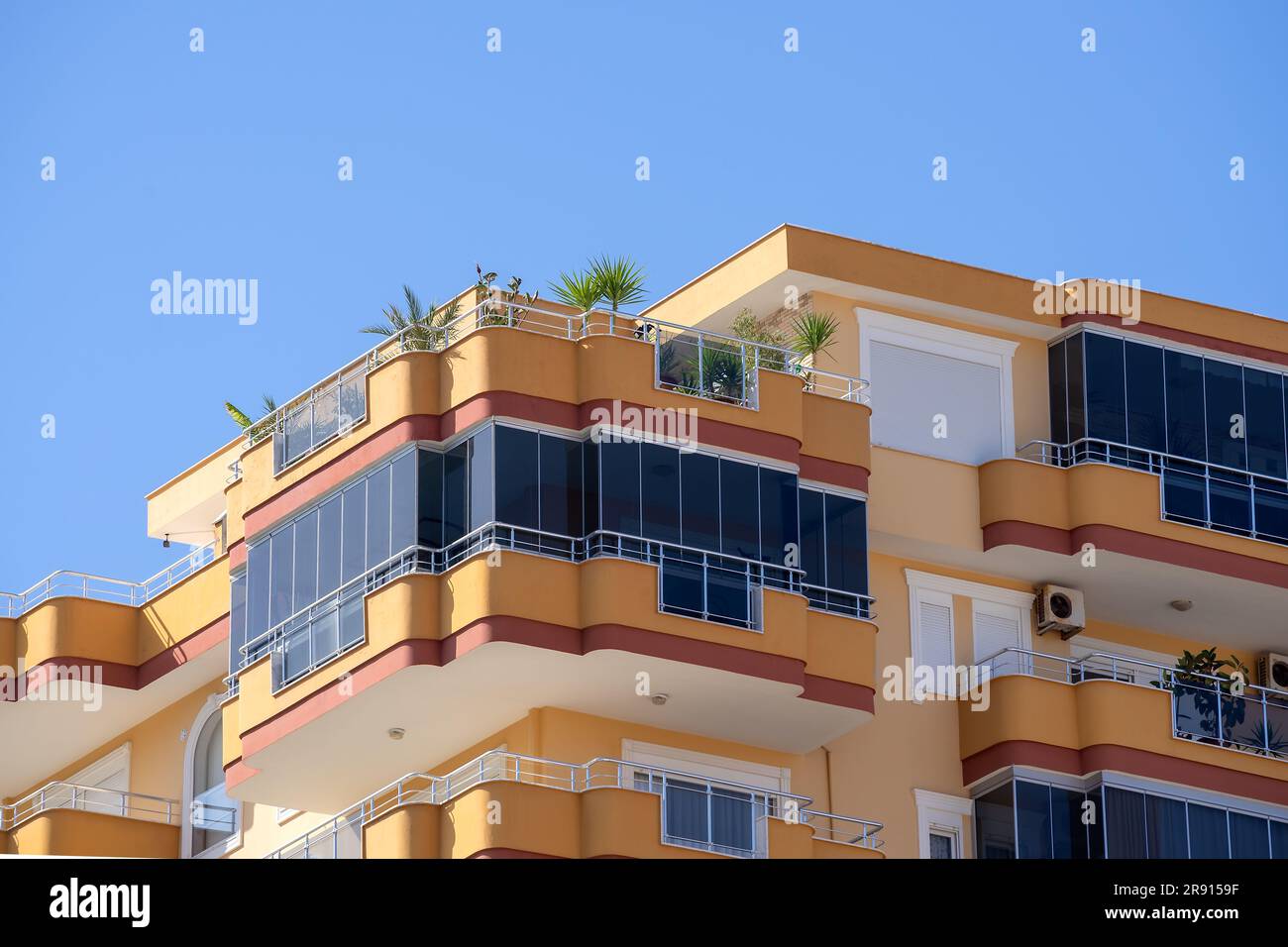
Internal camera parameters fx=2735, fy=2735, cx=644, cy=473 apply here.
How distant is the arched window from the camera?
38562mm

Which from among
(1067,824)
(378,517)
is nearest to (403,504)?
(378,517)

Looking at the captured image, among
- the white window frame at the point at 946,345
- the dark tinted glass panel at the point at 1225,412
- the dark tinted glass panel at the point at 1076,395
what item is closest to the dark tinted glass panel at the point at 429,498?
the white window frame at the point at 946,345

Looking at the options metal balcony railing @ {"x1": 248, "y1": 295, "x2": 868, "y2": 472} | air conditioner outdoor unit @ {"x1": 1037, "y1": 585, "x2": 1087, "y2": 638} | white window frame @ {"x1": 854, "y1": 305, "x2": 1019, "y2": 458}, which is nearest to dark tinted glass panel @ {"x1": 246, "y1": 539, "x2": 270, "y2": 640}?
metal balcony railing @ {"x1": 248, "y1": 295, "x2": 868, "y2": 472}

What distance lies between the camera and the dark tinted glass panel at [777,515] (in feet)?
112

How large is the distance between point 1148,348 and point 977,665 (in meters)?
5.65

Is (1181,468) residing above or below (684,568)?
above

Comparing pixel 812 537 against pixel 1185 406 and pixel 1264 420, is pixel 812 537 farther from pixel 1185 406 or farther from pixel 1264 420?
pixel 1264 420

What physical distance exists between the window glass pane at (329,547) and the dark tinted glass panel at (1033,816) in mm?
9254

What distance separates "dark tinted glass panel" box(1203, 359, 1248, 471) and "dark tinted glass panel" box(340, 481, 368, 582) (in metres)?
12.6

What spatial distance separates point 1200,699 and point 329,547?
466 inches
